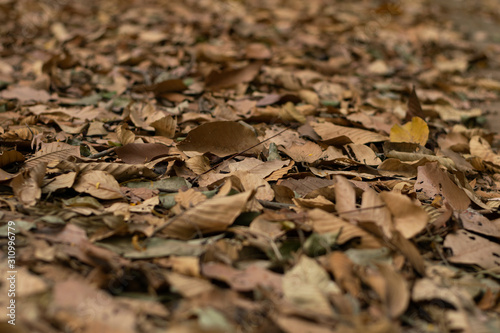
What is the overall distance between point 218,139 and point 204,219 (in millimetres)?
427

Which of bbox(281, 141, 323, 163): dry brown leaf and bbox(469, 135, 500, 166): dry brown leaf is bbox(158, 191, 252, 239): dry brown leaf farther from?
bbox(469, 135, 500, 166): dry brown leaf

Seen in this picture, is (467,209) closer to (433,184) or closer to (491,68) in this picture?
(433,184)

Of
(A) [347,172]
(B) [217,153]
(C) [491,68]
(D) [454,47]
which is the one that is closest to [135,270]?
(B) [217,153]

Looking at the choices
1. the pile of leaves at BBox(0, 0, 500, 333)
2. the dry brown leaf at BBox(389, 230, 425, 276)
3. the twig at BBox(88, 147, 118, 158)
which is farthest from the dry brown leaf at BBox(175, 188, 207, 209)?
the dry brown leaf at BBox(389, 230, 425, 276)

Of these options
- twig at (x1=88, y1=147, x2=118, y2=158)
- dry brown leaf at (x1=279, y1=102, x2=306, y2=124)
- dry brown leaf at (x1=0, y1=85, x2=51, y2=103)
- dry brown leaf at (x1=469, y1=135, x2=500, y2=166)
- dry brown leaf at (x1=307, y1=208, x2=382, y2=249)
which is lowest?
dry brown leaf at (x1=469, y1=135, x2=500, y2=166)

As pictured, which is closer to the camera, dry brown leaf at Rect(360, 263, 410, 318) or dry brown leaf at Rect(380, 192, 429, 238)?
dry brown leaf at Rect(360, 263, 410, 318)

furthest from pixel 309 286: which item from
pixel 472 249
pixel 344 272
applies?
pixel 472 249

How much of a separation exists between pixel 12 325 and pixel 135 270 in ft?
0.77

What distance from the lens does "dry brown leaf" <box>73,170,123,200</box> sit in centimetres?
113

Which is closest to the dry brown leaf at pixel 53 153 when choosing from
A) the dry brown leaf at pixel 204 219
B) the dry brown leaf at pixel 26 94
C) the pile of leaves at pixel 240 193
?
the pile of leaves at pixel 240 193

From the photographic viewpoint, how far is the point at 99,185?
115cm

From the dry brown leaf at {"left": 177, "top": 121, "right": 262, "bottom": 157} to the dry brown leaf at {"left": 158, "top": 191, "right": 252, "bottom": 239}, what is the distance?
0.38m

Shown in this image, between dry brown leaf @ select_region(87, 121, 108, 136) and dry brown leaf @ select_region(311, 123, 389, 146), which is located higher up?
dry brown leaf @ select_region(87, 121, 108, 136)

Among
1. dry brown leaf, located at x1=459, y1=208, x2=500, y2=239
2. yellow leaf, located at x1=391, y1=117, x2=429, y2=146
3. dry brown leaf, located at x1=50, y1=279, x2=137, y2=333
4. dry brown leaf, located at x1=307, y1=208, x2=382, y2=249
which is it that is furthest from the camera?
yellow leaf, located at x1=391, y1=117, x2=429, y2=146
